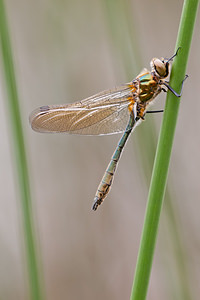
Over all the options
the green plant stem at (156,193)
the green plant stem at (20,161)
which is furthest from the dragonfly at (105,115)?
the green plant stem at (156,193)

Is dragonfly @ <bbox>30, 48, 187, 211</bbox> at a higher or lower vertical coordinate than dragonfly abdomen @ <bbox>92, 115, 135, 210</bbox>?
higher

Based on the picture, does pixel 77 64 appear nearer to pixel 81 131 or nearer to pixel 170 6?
pixel 170 6

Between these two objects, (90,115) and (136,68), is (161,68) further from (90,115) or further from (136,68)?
(90,115)

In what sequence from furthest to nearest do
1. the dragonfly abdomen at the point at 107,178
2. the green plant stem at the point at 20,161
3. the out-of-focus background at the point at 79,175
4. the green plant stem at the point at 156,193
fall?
the out-of-focus background at the point at 79,175
the dragonfly abdomen at the point at 107,178
the green plant stem at the point at 20,161
the green plant stem at the point at 156,193

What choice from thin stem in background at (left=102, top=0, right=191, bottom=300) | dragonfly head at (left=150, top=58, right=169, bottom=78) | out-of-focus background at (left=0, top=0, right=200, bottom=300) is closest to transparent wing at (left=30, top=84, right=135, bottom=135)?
thin stem in background at (left=102, top=0, right=191, bottom=300)

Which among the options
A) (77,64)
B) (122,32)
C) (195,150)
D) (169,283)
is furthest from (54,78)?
(169,283)

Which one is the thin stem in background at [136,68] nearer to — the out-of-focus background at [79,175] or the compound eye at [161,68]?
the compound eye at [161,68]

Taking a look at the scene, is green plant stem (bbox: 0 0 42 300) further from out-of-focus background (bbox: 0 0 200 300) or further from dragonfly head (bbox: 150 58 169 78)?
out-of-focus background (bbox: 0 0 200 300)

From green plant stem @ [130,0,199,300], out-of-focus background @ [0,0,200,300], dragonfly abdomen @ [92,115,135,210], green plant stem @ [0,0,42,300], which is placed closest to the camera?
green plant stem @ [130,0,199,300]
